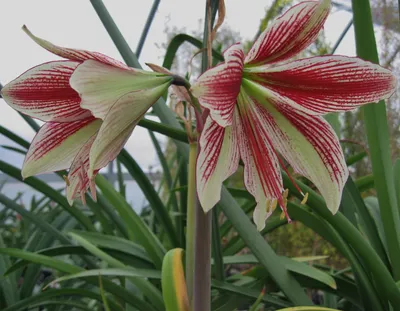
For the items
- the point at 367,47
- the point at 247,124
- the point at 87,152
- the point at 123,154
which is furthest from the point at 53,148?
the point at 367,47

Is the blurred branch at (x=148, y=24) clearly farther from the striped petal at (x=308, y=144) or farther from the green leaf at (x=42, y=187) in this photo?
the striped petal at (x=308, y=144)

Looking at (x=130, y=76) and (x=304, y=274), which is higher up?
(x=130, y=76)

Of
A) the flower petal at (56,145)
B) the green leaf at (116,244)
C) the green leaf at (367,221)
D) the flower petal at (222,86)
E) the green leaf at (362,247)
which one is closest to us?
the flower petal at (222,86)

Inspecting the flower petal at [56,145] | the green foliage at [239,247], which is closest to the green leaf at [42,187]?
the green foliage at [239,247]

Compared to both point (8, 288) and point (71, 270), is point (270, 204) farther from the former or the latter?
point (8, 288)

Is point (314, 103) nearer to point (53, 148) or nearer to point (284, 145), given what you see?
point (284, 145)

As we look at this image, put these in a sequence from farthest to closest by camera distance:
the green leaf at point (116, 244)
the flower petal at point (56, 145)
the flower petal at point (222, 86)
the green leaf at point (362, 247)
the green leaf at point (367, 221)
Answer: the green leaf at point (116, 244), the green leaf at point (367, 221), the green leaf at point (362, 247), the flower petal at point (56, 145), the flower petal at point (222, 86)

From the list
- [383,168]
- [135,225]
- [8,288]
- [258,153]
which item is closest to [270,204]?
[258,153]
